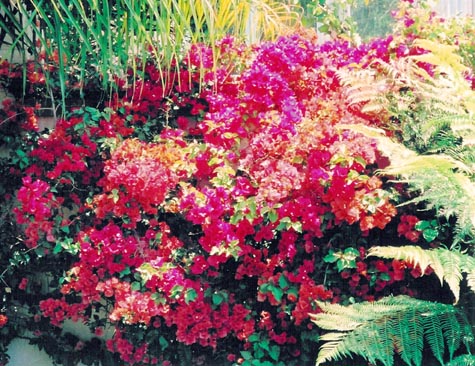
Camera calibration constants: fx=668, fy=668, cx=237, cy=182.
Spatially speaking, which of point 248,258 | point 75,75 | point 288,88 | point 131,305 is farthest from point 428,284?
point 75,75

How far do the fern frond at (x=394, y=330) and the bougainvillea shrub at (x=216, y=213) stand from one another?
1.54ft

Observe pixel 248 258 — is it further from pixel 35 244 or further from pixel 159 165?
pixel 35 244

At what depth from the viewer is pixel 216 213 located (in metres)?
3.22

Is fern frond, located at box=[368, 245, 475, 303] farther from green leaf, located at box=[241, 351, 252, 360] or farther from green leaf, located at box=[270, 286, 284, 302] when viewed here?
Answer: green leaf, located at box=[241, 351, 252, 360]

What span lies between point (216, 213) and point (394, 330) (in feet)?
3.39

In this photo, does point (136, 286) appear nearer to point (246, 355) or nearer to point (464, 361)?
point (246, 355)

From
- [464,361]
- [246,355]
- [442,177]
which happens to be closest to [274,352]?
[246,355]

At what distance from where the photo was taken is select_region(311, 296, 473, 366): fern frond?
2549mm

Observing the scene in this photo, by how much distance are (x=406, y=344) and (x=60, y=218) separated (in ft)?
6.54

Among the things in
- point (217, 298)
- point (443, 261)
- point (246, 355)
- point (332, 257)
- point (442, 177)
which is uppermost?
point (442, 177)

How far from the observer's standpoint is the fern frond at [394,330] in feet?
8.36

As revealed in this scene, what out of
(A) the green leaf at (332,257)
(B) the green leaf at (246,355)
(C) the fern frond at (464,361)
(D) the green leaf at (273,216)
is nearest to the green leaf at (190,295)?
(B) the green leaf at (246,355)

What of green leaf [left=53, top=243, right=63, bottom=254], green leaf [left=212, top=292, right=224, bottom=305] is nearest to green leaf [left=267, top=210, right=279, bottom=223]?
green leaf [left=212, top=292, right=224, bottom=305]

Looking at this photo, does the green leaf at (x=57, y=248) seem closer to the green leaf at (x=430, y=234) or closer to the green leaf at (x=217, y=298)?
the green leaf at (x=217, y=298)
